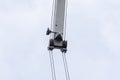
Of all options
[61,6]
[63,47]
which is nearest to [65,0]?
[61,6]

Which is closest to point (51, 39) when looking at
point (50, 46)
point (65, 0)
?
point (50, 46)

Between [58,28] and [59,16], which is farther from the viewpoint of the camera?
[59,16]

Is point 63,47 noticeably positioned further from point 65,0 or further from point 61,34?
point 65,0

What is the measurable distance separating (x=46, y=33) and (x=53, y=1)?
2222 mm

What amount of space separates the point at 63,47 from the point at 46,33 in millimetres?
1302

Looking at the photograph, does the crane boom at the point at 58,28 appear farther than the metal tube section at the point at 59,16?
No

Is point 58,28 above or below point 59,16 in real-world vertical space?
below

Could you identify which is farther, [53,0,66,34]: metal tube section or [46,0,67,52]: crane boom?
[53,0,66,34]: metal tube section

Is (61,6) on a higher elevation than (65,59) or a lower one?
higher

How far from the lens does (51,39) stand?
37.2m

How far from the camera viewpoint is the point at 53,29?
37.8 m

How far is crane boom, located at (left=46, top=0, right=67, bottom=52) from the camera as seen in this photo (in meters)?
37.2

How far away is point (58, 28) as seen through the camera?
3775 centimetres

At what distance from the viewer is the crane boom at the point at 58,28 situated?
37188 mm
